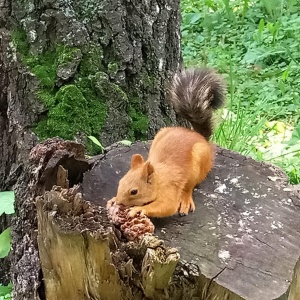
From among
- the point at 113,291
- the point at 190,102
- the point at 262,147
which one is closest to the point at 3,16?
the point at 190,102

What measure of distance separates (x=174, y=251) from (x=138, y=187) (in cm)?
32

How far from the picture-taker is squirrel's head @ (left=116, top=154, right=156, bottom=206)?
1.87 m

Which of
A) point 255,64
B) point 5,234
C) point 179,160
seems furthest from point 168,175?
point 255,64

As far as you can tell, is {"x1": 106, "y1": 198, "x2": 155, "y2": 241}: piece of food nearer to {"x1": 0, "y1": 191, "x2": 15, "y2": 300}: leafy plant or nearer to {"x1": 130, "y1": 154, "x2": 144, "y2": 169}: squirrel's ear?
{"x1": 130, "y1": 154, "x2": 144, "y2": 169}: squirrel's ear

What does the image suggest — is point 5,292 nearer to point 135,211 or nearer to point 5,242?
point 5,242

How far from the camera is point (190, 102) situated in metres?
2.25

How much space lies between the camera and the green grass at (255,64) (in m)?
3.44

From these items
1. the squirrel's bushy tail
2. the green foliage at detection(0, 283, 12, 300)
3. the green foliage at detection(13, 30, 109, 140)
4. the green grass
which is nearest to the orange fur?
the squirrel's bushy tail

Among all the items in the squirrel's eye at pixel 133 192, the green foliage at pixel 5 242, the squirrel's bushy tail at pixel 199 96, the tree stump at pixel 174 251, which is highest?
the squirrel's bushy tail at pixel 199 96

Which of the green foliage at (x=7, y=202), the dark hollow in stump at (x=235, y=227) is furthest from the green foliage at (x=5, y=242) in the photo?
the dark hollow in stump at (x=235, y=227)

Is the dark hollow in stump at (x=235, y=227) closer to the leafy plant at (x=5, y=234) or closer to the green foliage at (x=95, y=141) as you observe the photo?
the green foliage at (x=95, y=141)

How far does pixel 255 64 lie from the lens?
4.69m

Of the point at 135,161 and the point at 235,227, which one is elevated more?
the point at 135,161

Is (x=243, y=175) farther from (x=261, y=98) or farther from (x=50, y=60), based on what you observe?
(x=261, y=98)
